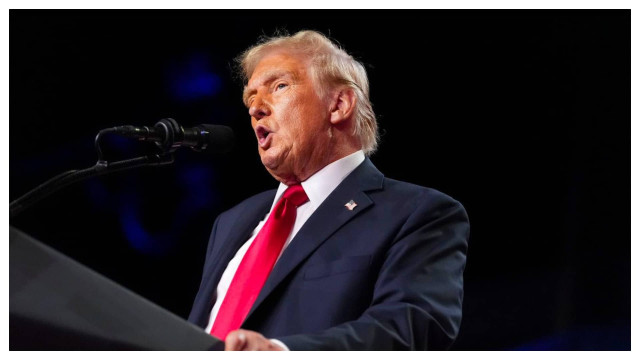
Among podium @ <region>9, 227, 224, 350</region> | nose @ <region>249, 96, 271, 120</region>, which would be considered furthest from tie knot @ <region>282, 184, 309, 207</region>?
podium @ <region>9, 227, 224, 350</region>

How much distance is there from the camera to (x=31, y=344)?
1.33 m

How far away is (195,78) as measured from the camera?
2986 millimetres

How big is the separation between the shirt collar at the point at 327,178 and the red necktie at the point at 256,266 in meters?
0.04

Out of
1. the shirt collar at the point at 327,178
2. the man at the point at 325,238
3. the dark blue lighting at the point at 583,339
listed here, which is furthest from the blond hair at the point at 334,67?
the dark blue lighting at the point at 583,339

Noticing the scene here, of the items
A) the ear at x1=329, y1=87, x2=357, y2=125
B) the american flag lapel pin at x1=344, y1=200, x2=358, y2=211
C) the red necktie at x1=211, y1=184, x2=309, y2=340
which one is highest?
the ear at x1=329, y1=87, x2=357, y2=125

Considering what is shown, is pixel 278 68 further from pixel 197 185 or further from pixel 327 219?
pixel 197 185

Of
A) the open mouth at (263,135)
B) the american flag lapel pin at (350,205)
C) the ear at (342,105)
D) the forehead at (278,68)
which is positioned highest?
the forehead at (278,68)

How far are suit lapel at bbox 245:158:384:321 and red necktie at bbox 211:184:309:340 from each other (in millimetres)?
75

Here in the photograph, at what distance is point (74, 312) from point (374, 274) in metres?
0.80

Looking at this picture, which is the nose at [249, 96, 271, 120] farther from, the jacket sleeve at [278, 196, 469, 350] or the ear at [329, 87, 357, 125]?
the jacket sleeve at [278, 196, 469, 350]

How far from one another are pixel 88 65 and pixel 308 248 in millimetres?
1432

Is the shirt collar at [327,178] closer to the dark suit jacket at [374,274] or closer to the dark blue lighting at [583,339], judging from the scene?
the dark suit jacket at [374,274]

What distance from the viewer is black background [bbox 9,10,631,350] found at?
2.88 metres

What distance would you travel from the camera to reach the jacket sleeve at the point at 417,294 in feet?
Answer: 5.37
